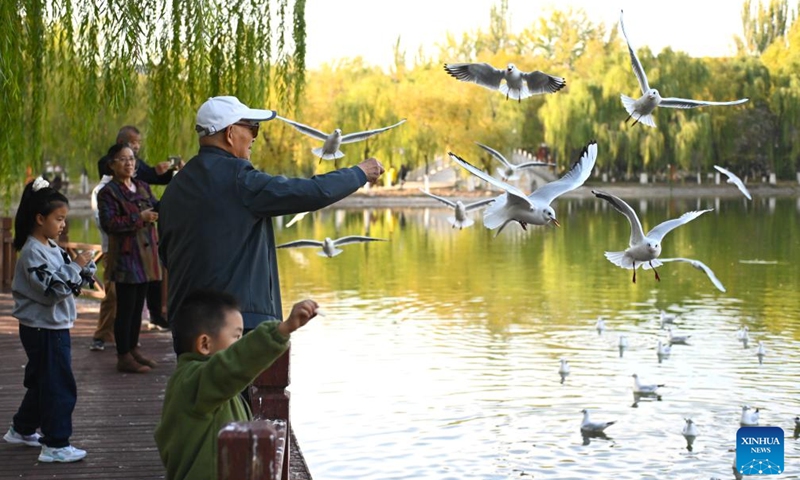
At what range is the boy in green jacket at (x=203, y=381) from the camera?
8.23ft

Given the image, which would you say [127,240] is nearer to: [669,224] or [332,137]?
[332,137]

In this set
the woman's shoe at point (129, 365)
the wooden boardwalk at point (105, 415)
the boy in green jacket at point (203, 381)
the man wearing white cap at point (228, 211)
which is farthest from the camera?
the woman's shoe at point (129, 365)

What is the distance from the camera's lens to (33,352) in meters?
4.68

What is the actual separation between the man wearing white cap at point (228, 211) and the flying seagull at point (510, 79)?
1270 mm

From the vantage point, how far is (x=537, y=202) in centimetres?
384

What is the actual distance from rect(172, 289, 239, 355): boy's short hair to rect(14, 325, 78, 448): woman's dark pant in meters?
2.08

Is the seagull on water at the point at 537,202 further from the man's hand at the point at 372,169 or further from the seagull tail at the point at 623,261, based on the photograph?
the seagull tail at the point at 623,261

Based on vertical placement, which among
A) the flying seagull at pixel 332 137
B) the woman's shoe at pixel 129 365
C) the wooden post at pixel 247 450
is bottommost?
the woman's shoe at pixel 129 365

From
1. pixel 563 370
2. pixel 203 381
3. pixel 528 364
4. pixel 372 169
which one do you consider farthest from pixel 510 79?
pixel 528 364

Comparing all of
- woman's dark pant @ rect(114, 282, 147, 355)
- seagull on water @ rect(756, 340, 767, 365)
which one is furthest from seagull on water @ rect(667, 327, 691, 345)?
woman's dark pant @ rect(114, 282, 147, 355)

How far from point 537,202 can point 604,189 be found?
40519mm

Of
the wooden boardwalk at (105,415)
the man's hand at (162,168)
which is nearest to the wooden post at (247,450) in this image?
the wooden boardwalk at (105,415)

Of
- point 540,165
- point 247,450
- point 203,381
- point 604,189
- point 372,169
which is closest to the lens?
point 247,450

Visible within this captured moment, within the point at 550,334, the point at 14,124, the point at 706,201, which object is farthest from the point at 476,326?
the point at 706,201
